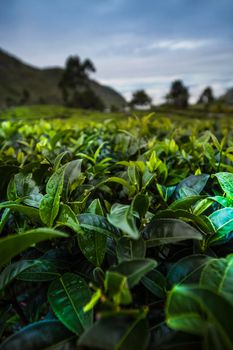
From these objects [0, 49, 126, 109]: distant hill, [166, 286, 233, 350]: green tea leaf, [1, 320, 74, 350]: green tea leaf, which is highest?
[0, 49, 126, 109]: distant hill

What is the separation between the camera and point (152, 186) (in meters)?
1.27

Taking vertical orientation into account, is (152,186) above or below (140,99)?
below

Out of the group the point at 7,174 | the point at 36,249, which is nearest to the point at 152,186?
the point at 36,249

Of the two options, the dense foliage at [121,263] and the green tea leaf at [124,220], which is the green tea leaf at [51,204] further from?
the green tea leaf at [124,220]

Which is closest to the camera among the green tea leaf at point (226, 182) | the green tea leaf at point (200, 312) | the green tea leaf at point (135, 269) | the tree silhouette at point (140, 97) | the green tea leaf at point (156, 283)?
the green tea leaf at point (200, 312)

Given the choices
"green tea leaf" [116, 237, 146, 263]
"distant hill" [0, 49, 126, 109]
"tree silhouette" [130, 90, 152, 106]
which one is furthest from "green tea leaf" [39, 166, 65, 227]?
"distant hill" [0, 49, 126, 109]

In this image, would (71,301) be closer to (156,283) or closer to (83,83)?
(156,283)

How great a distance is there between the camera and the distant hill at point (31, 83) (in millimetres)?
93875

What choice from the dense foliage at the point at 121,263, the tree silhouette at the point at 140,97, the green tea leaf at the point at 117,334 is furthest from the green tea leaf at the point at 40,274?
the tree silhouette at the point at 140,97

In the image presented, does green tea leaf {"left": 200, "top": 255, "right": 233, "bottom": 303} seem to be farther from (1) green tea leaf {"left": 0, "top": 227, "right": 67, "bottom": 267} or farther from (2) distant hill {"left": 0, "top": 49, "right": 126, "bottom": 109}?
(2) distant hill {"left": 0, "top": 49, "right": 126, "bottom": 109}

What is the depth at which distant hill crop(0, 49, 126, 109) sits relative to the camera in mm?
93875

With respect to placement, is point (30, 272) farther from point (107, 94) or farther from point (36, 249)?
point (107, 94)

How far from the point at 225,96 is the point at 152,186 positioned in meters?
51.6

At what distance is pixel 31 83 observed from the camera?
106 metres
